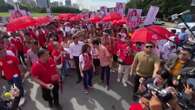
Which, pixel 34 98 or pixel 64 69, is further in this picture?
pixel 64 69

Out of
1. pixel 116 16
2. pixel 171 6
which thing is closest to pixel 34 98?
pixel 116 16

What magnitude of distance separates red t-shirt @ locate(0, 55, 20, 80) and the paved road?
3.35 feet

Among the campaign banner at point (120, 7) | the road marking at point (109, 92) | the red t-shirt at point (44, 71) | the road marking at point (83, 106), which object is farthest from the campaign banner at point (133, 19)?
the red t-shirt at point (44, 71)

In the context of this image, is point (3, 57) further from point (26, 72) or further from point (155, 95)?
point (155, 95)

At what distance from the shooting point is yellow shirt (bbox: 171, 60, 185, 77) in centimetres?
649

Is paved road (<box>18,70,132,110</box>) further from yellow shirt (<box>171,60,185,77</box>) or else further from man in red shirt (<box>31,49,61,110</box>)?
yellow shirt (<box>171,60,185,77</box>)

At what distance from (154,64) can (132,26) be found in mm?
6814

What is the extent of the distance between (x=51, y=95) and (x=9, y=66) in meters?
1.23

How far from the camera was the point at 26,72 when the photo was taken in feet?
36.9

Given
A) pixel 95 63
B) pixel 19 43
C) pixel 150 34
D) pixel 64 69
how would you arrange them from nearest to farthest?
pixel 150 34, pixel 95 63, pixel 64 69, pixel 19 43

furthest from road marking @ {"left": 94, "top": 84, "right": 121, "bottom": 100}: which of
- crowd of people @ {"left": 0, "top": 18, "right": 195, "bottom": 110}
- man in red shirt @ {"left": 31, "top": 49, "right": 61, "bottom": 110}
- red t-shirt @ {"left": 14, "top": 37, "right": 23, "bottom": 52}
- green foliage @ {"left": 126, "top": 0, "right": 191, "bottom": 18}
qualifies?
green foliage @ {"left": 126, "top": 0, "right": 191, "bottom": 18}

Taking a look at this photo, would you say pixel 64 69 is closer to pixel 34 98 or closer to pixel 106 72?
pixel 106 72

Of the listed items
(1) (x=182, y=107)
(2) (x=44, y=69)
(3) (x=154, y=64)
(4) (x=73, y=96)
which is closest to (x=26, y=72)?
(4) (x=73, y=96)

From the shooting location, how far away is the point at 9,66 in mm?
8266
